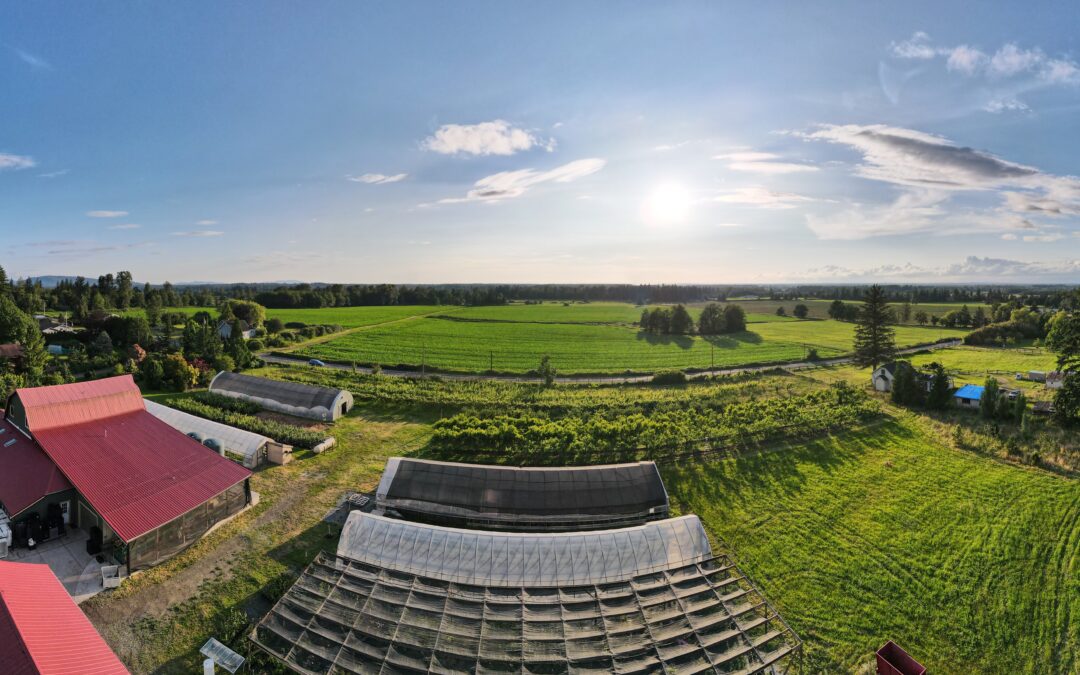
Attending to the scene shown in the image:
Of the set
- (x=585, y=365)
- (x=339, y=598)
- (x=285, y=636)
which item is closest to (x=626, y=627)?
(x=339, y=598)

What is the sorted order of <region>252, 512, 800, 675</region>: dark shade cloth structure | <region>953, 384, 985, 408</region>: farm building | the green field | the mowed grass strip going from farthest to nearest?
1. the green field
2. <region>953, 384, 985, 408</region>: farm building
3. the mowed grass strip
4. <region>252, 512, 800, 675</region>: dark shade cloth structure

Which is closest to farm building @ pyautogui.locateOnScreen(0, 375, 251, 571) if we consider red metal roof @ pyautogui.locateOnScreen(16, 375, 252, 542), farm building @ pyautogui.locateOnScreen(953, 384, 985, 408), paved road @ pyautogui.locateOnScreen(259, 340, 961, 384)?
red metal roof @ pyautogui.locateOnScreen(16, 375, 252, 542)

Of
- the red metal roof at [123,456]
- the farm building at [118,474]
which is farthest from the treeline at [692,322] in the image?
the red metal roof at [123,456]

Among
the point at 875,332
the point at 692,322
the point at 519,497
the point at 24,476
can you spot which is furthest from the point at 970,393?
the point at 24,476

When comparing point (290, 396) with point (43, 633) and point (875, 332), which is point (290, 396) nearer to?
point (43, 633)

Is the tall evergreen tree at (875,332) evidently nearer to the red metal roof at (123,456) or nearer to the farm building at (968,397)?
the farm building at (968,397)

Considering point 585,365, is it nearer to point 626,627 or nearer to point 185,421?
point 185,421

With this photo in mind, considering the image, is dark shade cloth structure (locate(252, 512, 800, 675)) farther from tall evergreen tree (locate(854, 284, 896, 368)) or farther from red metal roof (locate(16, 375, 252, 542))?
tall evergreen tree (locate(854, 284, 896, 368))

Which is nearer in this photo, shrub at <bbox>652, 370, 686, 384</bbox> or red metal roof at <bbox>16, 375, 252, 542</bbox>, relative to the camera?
red metal roof at <bbox>16, 375, 252, 542</bbox>
